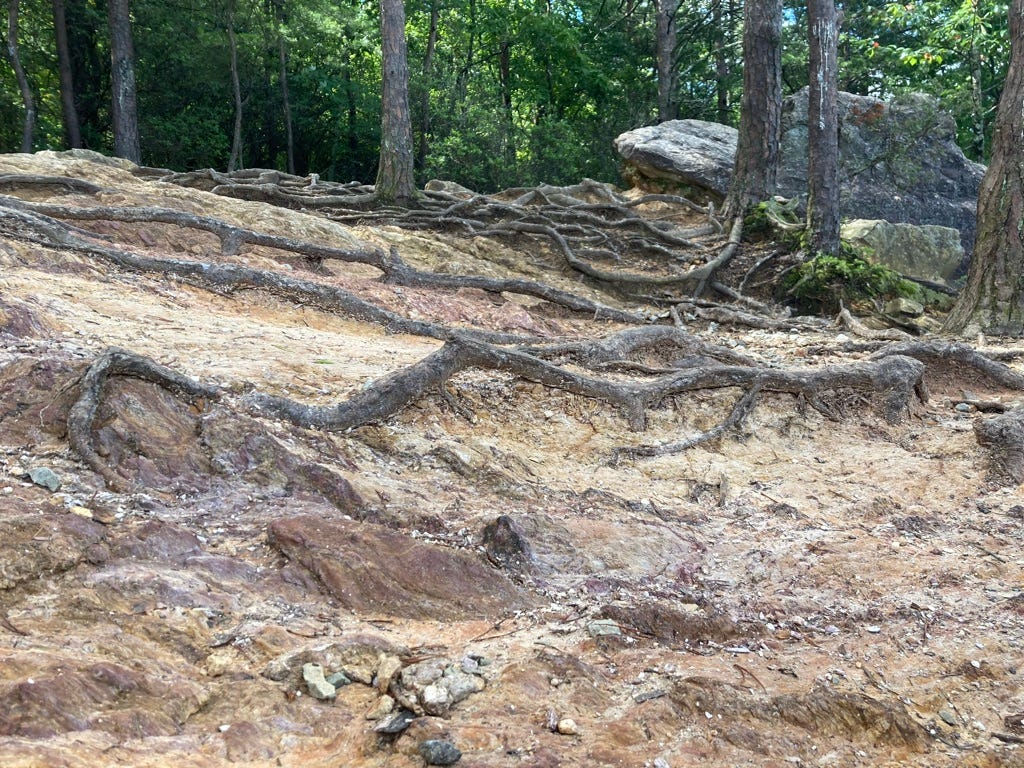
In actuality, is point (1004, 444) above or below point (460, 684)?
above

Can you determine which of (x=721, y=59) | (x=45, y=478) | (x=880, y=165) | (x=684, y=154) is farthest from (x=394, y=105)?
(x=721, y=59)

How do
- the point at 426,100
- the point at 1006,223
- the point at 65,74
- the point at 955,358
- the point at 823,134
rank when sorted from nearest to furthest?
the point at 955,358, the point at 1006,223, the point at 823,134, the point at 65,74, the point at 426,100

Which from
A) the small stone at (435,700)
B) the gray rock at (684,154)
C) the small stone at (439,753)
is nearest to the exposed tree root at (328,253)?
the gray rock at (684,154)

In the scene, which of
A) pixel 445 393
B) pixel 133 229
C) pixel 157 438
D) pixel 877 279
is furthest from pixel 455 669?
pixel 877 279

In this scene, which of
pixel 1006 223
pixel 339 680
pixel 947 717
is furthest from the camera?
pixel 1006 223

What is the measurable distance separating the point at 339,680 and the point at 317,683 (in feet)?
0.29

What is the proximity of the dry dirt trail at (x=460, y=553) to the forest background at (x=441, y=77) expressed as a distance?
46.6 ft

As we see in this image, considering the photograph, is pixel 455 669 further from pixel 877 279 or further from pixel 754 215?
pixel 754 215

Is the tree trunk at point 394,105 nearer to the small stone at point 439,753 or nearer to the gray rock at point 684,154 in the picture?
the gray rock at point 684,154

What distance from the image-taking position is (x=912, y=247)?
1370cm

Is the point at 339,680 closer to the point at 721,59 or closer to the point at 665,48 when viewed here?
the point at 665,48

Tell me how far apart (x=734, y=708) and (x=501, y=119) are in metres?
19.4

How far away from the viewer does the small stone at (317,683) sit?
2854 mm

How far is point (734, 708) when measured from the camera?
3.07 metres
